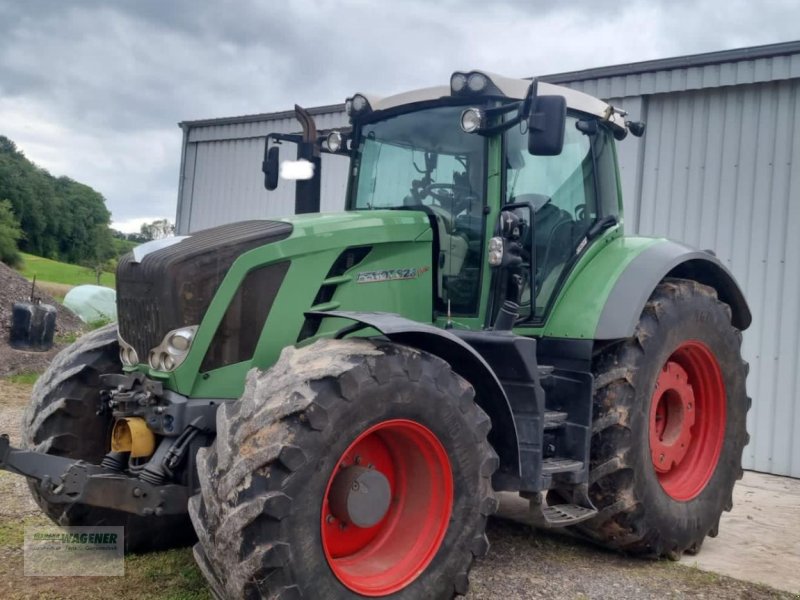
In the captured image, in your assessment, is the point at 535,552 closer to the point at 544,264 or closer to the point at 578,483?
the point at 578,483

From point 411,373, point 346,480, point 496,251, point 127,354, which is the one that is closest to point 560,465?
point 496,251

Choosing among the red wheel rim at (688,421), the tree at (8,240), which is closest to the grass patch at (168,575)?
the red wheel rim at (688,421)

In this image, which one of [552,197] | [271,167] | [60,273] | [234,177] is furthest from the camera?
[60,273]

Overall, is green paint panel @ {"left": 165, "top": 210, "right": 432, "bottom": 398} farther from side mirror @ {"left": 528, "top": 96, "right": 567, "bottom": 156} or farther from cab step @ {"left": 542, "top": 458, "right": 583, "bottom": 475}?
cab step @ {"left": 542, "top": 458, "right": 583, "bottom": 475}

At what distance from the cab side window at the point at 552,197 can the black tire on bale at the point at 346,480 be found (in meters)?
1.39

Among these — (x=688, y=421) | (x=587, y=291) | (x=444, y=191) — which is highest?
(x=444, y=191)

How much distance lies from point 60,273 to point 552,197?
106 feet

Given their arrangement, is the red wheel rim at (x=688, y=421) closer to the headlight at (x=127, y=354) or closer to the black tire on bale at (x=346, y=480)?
the black tire on bale at (x=346, y=480)

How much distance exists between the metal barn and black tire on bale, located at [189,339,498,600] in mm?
5091

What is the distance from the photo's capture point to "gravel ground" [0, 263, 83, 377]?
10.9m

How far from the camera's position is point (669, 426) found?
5.17 metres

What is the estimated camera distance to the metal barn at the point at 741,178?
7516mm

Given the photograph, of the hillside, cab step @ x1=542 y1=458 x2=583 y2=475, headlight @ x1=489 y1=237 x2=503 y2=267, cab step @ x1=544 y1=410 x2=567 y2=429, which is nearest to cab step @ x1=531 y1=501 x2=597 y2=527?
cab step @ x1=542 y1=458 x2=583 y2=475

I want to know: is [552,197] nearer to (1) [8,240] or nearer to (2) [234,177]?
(2) [234,177]
